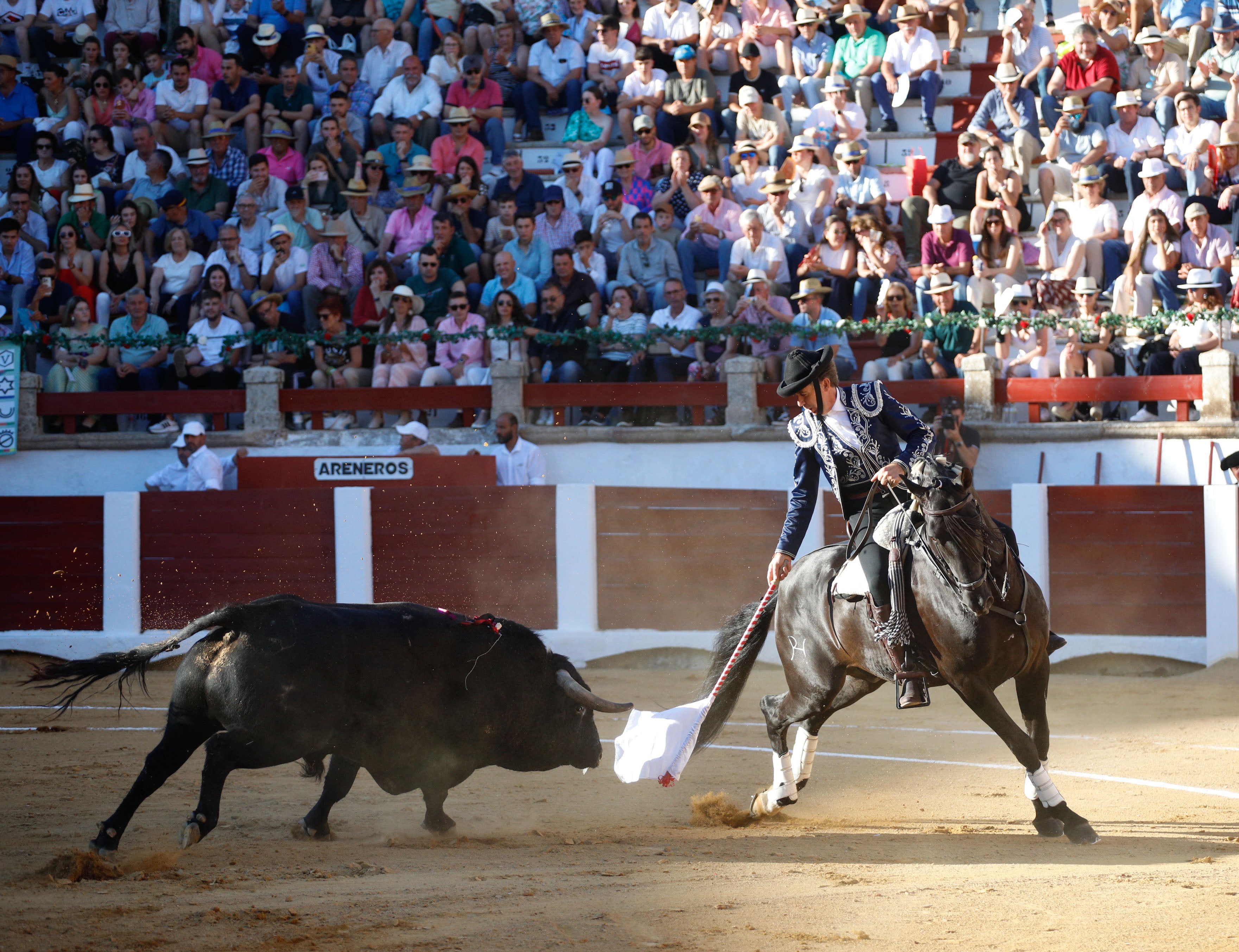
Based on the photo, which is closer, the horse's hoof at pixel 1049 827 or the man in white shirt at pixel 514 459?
the horse's hoof at pixel 1049 827

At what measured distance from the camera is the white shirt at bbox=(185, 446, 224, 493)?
11.0 metres

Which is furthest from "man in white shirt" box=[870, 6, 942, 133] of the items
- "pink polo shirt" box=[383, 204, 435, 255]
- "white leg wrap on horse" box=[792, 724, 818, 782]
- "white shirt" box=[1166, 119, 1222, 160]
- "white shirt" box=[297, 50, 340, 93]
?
"white leg wrap on horse" box=[792, 724, 818, 782]

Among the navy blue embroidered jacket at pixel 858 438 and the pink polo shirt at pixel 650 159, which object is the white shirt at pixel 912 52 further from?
the navy blue embroidered jacket at pixel 858 438

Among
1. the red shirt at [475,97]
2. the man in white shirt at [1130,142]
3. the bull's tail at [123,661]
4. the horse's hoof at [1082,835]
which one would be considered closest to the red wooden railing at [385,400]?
the red shirt at [475,97]

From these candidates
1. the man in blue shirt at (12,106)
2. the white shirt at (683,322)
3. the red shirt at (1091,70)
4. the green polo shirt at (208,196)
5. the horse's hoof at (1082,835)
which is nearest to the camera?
the horse's hoof at (1082,835)

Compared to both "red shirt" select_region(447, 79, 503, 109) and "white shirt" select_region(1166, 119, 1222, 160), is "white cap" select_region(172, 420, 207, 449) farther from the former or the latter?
"white shirt" select_region(1166, 119, 1222, 160)

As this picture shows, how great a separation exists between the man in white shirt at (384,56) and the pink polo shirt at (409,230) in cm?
220

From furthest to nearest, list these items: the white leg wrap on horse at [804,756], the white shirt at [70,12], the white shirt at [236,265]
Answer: the white shirt at [70,12]
the white shirt at [236,265]
the white leg wrap on horse at [804,756]

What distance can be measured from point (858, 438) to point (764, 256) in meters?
6.18

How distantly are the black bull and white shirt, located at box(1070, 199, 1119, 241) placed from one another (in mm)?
7300

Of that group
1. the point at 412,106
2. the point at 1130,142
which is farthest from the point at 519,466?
the point at 1130,142

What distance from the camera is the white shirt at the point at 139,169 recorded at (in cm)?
1330

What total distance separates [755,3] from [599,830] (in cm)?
1001

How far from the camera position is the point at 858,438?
17.1 ft
